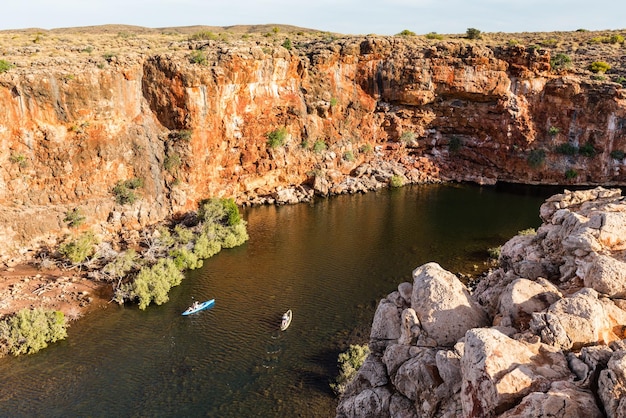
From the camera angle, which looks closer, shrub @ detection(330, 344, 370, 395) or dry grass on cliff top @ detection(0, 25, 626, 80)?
shrub @ detection(330, 344, 370, 395)

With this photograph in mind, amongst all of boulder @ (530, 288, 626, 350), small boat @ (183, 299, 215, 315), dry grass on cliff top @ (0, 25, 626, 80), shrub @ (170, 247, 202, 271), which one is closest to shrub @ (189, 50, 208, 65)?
dry grass on cliff top @ (0, 25, 626, 80)

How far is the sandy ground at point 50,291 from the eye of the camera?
2905cm

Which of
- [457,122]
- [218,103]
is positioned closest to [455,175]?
[457,122]

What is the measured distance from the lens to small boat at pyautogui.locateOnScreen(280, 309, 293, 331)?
27.5 m

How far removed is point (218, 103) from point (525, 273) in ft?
126

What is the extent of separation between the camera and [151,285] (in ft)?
102

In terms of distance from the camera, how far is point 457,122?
60.5 metres

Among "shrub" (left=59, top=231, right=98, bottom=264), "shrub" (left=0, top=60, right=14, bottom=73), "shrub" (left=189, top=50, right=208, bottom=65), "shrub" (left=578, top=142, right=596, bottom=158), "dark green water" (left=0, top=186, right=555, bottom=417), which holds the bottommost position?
"dark green water" (left=0, top=186, right=555, bottom=417)

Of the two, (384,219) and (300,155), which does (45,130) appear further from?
(384,219)

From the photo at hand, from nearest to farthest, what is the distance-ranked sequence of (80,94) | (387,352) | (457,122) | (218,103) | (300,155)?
(387,352) → (80,94) → (218,103) → (300,155) → (457,122)

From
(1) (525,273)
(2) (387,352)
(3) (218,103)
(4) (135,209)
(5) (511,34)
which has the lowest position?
(4) (135,209)

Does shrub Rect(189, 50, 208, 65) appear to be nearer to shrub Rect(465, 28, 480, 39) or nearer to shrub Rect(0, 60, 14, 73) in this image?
shrub Rect(0, 60, 14, 73)

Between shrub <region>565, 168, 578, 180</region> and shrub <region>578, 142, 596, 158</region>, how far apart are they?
92.7 inches

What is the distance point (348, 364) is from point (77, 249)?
22350 millimetres
